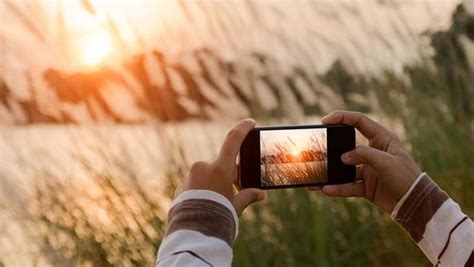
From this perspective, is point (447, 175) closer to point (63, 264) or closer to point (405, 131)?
point (405, 131)

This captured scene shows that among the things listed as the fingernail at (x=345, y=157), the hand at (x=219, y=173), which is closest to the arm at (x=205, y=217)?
the hand at (x=219, y=173)

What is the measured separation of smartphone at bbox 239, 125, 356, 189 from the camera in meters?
1.20

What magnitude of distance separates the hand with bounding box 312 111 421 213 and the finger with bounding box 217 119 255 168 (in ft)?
0.62

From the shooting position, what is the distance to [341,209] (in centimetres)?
280

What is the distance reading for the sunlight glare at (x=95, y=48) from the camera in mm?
2760

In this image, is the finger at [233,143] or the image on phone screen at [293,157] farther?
the image on phone screen at [293,157]

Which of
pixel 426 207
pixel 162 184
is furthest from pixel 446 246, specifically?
pixel 162 184

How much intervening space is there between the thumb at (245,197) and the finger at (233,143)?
0.17 ft

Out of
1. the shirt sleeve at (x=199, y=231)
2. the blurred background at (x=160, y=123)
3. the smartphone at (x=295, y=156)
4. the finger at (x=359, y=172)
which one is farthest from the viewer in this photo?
the blurred background at (x=160, y=123)

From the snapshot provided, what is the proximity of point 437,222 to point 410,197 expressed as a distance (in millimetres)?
52

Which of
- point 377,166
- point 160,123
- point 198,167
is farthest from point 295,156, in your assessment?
point 160,123

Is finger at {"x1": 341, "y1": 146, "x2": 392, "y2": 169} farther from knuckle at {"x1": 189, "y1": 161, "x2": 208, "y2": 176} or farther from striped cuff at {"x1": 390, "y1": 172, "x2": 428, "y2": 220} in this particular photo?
knuckle at {"x1": 189, "y1": 161, "x2": 208, "y2": 176}

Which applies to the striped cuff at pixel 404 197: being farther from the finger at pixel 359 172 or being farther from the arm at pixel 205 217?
the arm at pixel 205 217

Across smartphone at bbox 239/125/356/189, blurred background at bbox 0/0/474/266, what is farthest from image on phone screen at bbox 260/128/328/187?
blurred background at bbox 0/0/474/266
